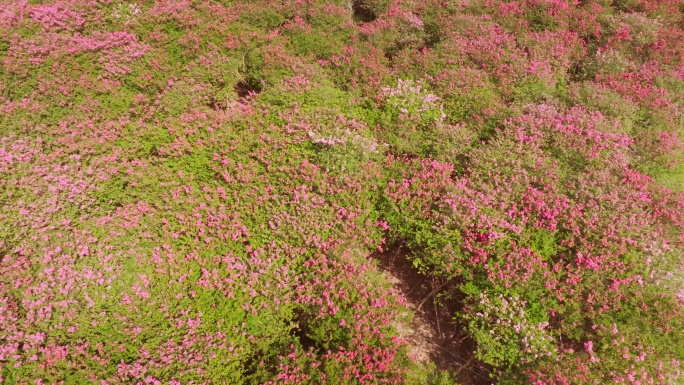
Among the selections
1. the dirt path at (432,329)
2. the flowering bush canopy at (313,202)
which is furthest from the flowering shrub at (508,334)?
the dirt path at (432,329)

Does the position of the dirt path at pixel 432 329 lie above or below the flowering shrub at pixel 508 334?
below

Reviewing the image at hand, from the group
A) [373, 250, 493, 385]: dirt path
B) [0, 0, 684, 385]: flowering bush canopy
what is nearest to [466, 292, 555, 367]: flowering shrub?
[0, 0, 684, 385]: flowering bush canopy

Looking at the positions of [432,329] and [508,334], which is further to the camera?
[432,329]

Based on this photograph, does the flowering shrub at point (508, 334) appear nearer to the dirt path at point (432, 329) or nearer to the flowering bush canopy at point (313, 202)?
the flowering bush canopy at point (313, 202)

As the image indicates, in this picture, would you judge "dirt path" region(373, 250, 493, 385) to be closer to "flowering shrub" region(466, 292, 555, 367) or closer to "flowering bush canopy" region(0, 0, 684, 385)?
"flowering bush canopy" region(0, 0, 684, 385)

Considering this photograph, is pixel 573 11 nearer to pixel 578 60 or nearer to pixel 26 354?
pixel 578 60

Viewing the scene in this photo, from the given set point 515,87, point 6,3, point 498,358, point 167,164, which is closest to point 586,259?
point 498,358

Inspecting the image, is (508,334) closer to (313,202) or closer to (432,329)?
(432,329)

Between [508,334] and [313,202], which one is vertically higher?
[313,202]

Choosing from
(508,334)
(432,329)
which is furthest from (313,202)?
(508,334)
